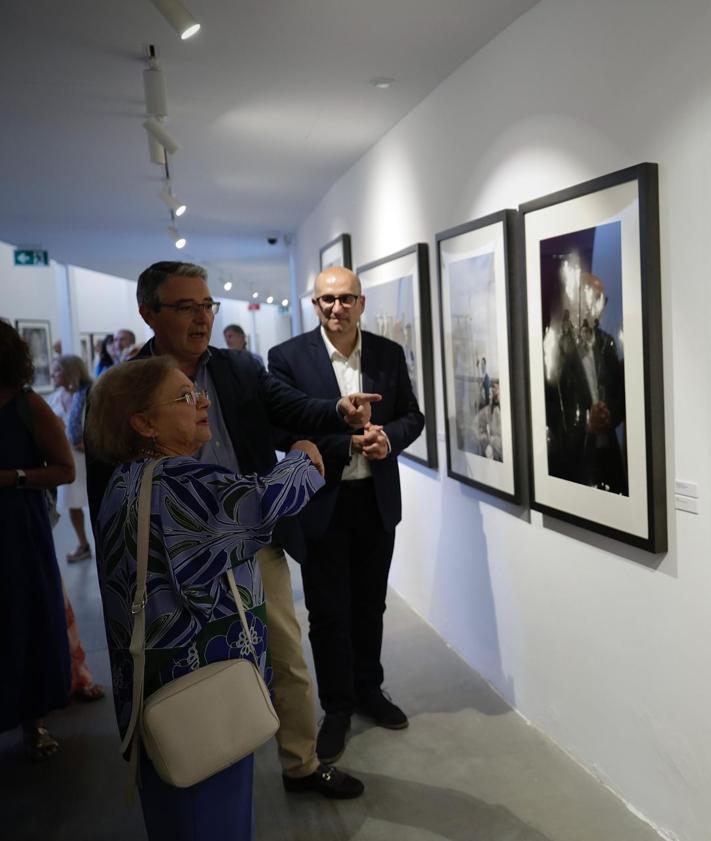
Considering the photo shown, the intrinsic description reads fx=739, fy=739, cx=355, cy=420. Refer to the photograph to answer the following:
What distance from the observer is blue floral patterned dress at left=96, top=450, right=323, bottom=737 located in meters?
1.52

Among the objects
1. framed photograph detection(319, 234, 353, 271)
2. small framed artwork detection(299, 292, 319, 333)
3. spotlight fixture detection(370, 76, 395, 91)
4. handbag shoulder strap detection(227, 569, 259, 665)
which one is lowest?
handbag shoulder strap detection(227, 569, 259, 665)

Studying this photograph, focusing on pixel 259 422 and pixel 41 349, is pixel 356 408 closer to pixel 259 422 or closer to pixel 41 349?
pixel 259 422

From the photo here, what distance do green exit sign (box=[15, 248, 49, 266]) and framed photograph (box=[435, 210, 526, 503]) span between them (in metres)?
7.29

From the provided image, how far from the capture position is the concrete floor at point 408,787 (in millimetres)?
2363

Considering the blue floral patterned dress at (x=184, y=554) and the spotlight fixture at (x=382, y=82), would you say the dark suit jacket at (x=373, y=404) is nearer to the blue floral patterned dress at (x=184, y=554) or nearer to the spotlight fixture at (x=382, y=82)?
the blue floral patterned dress at (x=184, y=554)

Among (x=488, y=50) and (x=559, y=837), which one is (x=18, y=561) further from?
(x=488, y=50)

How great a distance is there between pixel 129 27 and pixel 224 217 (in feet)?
15.8

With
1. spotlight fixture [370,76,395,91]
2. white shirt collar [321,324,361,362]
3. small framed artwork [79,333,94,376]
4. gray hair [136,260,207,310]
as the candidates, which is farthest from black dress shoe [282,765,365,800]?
small framed artwork [79,333,94,376]

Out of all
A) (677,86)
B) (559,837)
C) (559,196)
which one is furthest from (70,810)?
(677,86)

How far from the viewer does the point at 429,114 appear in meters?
→ 3.70

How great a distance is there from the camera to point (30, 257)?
9242 millimetres

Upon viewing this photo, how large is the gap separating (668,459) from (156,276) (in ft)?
5.14

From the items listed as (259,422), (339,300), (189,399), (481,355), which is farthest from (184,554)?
(481,355)

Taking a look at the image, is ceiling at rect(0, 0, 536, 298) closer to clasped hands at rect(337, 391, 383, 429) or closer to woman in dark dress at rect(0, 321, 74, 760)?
woman in dark dress at rect(0, 321, 74, 760)
